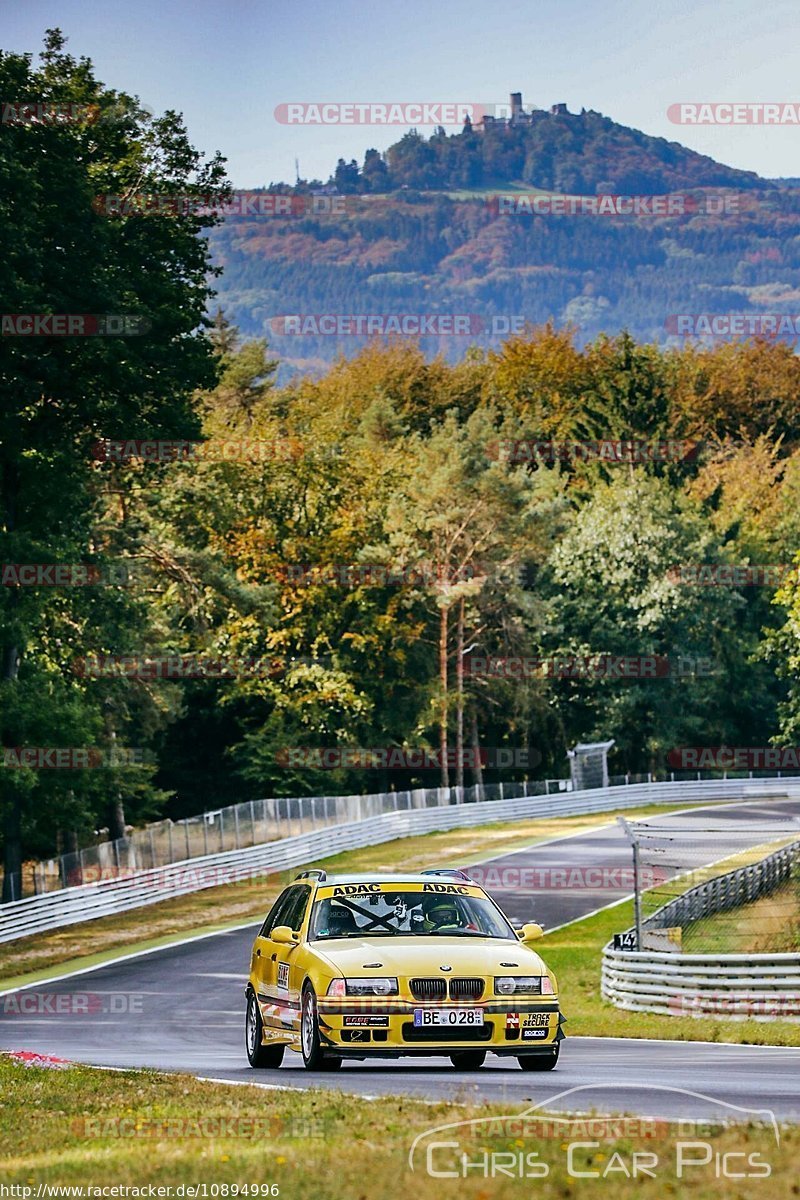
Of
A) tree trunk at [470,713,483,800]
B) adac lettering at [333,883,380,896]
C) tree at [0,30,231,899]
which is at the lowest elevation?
tree trunk at [470,713,483,800]

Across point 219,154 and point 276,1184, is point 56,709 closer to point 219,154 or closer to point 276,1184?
point 219,154

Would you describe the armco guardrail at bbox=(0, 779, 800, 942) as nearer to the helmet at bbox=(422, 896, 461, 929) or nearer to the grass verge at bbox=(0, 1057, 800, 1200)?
the helmet at bbox=(422, 896, 461, 929)

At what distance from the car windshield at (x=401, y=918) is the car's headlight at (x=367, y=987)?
1013mm

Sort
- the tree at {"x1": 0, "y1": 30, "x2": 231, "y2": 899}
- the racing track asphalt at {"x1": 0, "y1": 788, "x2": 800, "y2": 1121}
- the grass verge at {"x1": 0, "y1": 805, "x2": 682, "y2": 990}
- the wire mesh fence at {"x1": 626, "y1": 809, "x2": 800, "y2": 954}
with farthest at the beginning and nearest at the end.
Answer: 1. the tree at {"x1": 0, "y1": 30, "x2": 231, "y2": 899}
2. the grass verge at {"x1": 0, "y1": 805, "x2": 682, "y2": 990}
3. the wire mesh fence at {"x1": 626, "y1": 809, "x2": 800, "y2": 954}
4. the racing track asphalt at {"x1": 0, "y1": 788, "x2": 800, "y2": 1121}

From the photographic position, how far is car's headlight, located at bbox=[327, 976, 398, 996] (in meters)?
14.0

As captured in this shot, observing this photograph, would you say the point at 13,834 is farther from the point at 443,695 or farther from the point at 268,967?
the point at 443,695

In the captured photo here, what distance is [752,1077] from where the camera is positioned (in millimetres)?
14516

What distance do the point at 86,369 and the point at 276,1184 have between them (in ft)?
122

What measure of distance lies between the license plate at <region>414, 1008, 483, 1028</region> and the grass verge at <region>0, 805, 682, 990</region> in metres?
23.1

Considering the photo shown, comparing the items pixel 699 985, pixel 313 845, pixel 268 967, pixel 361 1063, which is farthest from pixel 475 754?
pixel 268 967

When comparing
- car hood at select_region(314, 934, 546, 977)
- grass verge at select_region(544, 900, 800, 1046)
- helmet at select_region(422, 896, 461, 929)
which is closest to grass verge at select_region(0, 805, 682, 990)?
grass verge at select_region(544, 900, 800, 1046)

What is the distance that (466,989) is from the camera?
14.0 m

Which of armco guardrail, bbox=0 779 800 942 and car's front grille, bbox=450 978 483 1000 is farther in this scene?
armco guardrail, bbox=0 779 800 942

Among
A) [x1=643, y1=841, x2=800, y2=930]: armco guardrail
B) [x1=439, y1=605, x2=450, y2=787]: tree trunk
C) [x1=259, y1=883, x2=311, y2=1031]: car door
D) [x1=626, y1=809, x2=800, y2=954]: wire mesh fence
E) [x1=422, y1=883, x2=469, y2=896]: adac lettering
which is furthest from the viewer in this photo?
[x1=439, y1=605, x2=450, y2=787]: tree trunk
